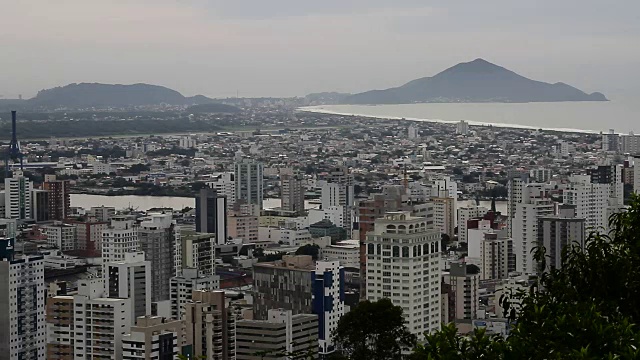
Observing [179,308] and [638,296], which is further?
[179,308]

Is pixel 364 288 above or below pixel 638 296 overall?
below

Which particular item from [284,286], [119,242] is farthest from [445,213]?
[284,286]

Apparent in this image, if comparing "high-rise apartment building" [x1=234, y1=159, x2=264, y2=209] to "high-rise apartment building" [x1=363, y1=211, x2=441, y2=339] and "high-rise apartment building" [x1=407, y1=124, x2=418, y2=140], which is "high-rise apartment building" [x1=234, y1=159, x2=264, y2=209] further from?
"high-rise apartment building" [x1=407, y1=124, x2=418, y2=140]

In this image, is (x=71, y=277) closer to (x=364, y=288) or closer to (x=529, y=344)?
(x=364, y=288)

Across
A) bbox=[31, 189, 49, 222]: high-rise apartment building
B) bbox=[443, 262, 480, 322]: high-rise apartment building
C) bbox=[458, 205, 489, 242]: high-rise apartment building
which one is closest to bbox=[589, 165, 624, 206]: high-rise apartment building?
bbox=[458, 205, 489, 242]: high-rise apartment building

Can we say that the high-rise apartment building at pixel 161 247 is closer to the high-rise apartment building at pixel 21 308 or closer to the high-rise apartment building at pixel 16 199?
the high-rise apartment building at pixel 21 308

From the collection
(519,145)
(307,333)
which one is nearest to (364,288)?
(307,333)
